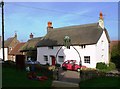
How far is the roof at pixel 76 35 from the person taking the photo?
44.6 m

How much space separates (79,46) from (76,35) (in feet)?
12.0

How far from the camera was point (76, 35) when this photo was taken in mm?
48344

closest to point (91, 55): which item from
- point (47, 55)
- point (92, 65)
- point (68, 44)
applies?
point (92, 65)

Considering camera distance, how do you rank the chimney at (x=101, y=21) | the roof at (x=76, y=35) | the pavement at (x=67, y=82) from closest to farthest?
the pavement at (x=67, y=82) → the roof at (x=76, y=35) → the chimney at (x=101, y=21)

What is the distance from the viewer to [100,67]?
4162cm

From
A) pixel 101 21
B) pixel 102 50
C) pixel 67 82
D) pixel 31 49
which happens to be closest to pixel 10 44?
pixel 31 49

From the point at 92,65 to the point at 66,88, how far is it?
2289cm

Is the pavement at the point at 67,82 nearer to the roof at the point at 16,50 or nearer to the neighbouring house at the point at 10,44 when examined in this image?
the roof at the point at 16,50

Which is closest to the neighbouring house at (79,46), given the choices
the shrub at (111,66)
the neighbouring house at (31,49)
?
the shrub at (111,66)

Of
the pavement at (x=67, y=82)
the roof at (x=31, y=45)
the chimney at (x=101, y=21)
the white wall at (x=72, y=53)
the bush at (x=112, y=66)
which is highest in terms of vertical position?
the chimney at (x=101, y=21)

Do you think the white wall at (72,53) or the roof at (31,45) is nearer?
the white wall at (72,53)

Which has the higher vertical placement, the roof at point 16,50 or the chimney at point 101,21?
the chimney at point 101,21

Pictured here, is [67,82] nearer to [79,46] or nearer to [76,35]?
[79,46]

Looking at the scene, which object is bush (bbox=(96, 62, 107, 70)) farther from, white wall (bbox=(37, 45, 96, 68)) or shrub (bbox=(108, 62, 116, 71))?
shrub (bbox=(108, 62, 116, 71))
